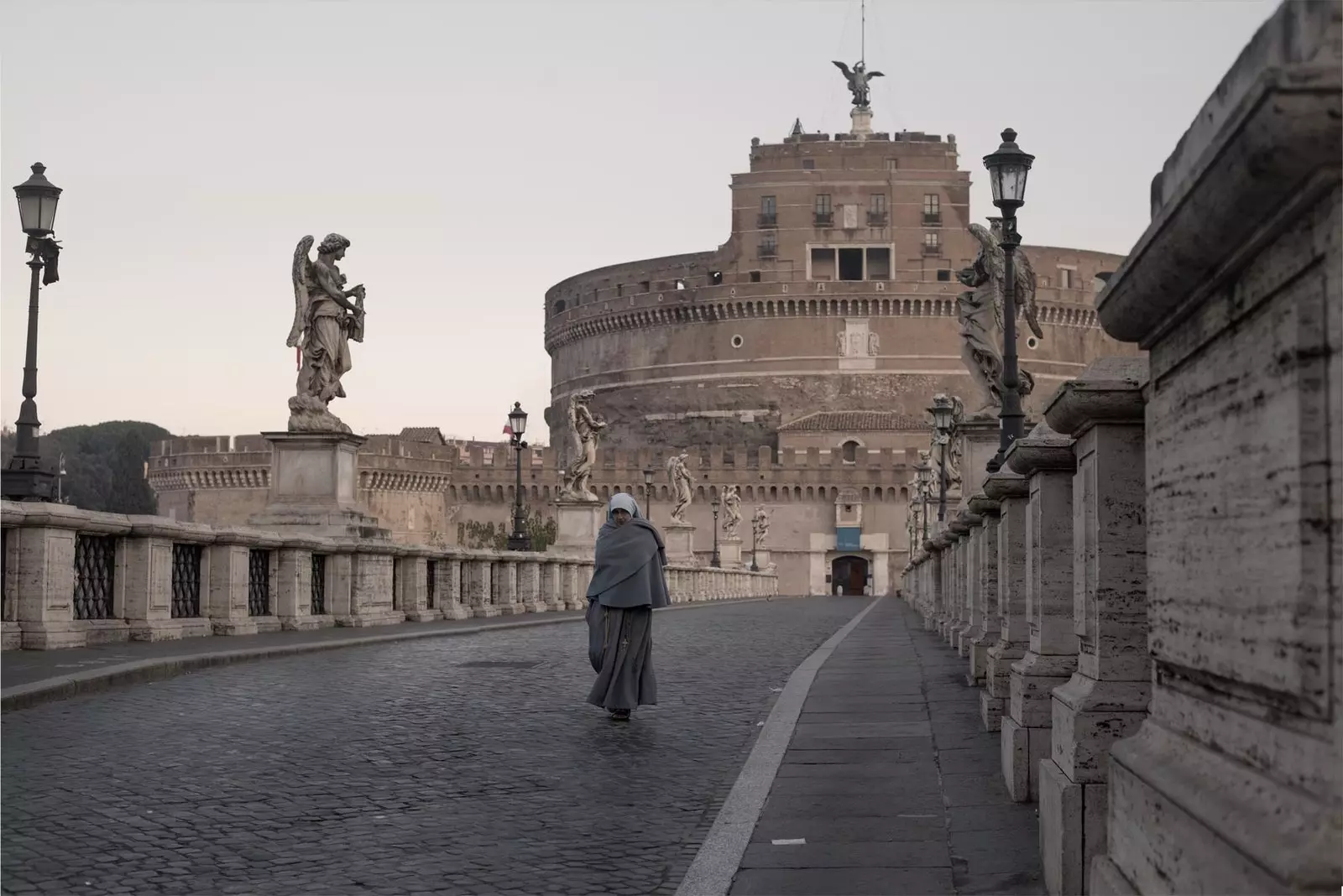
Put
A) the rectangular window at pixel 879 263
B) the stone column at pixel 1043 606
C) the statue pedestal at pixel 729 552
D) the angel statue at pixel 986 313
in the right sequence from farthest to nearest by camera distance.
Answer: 1. the rectangular window at pixel 879 263
2. the statue pedestal at pixel 729 552
3. the angel statue at pixel 986 313
4. the stone column at pixel 1043 606

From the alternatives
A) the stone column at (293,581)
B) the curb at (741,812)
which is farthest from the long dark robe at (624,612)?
the stone column at (293,581)

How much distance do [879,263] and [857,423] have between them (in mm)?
9371

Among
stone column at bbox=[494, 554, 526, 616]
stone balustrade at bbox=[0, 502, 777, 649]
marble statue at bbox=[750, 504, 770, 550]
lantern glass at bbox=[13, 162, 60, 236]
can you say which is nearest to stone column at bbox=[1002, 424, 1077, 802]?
stone balustrade at bbox=[0, 502, 777, 649]

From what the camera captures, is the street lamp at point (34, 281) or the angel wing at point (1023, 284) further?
the angel wing at point (1023, 284)

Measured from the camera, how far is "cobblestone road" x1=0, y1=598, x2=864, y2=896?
4680mm

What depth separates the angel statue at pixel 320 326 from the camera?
17.4 metres

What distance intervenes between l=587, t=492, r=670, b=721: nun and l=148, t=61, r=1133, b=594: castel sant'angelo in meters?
67.9

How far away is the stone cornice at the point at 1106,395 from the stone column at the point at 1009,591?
2457 millimetres

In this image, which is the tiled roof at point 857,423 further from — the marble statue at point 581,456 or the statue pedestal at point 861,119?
the marble statue at point 581,456

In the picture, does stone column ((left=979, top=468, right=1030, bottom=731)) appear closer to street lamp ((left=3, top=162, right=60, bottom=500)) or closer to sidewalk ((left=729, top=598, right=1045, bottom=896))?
sidewalk ((left=729, top=598, right=1045, bottom=896))

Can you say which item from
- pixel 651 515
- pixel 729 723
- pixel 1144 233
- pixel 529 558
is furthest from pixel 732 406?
pixel 1144 233

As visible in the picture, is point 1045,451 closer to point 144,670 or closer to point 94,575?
point 144,670

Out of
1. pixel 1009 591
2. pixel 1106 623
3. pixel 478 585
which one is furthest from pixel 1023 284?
pixel 1106 623

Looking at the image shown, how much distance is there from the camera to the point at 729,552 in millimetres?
66438
